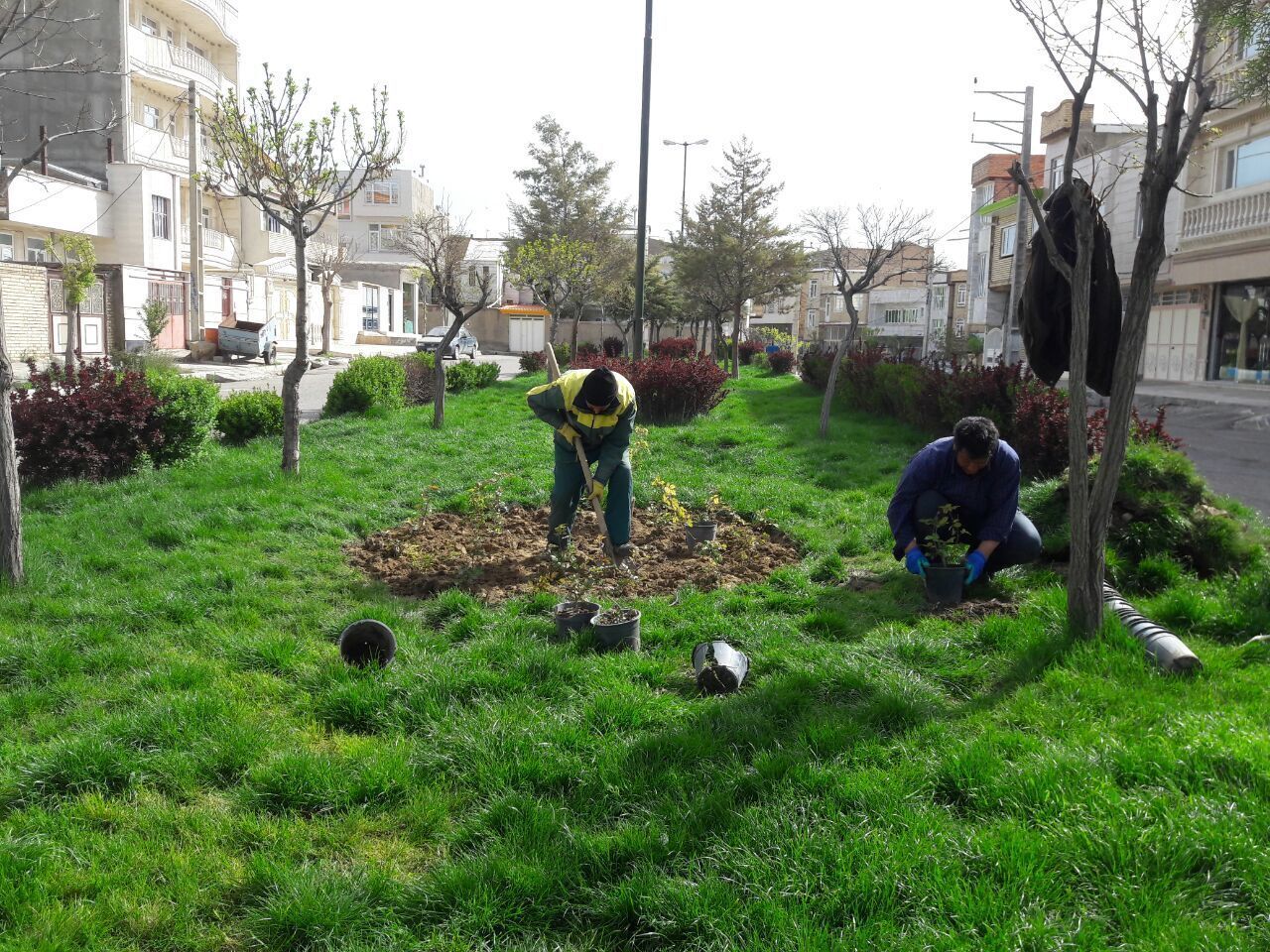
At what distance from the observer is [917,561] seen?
18.2 feet

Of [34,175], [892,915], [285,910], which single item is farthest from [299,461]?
[34,175]

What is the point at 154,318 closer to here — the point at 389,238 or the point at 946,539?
the point at 946,539

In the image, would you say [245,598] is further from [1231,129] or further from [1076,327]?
[1231,129]

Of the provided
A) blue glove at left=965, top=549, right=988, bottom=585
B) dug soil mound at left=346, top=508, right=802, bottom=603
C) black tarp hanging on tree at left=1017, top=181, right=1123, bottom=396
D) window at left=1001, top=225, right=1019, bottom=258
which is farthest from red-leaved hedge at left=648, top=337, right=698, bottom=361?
black tarp hanging on tree at left=1017, top=181, right=1123, bottom=396

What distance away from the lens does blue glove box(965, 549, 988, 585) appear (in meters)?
5.49

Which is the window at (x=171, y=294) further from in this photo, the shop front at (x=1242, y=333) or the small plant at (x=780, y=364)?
the shop front at (x=1242, y=333)

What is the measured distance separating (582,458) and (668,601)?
1137mm

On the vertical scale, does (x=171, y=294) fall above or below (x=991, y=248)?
below

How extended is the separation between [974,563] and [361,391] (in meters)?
10.8

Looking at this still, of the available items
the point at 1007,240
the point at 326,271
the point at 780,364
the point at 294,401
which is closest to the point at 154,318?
the point at 326,271

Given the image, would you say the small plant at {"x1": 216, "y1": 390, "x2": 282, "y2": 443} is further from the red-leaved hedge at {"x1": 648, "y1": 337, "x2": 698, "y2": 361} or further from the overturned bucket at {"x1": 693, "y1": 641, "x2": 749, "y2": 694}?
the red-leaved hedge at {"x1": 648, "y1": 337, "x2": 698, "y2": 361}

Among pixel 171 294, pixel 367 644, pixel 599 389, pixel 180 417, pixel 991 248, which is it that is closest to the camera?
pixel 367 644

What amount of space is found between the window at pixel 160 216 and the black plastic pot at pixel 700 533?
30867 mm

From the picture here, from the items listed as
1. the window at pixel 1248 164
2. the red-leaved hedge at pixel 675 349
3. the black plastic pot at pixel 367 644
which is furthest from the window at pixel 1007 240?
the black plastic pot at pixel 367 644
